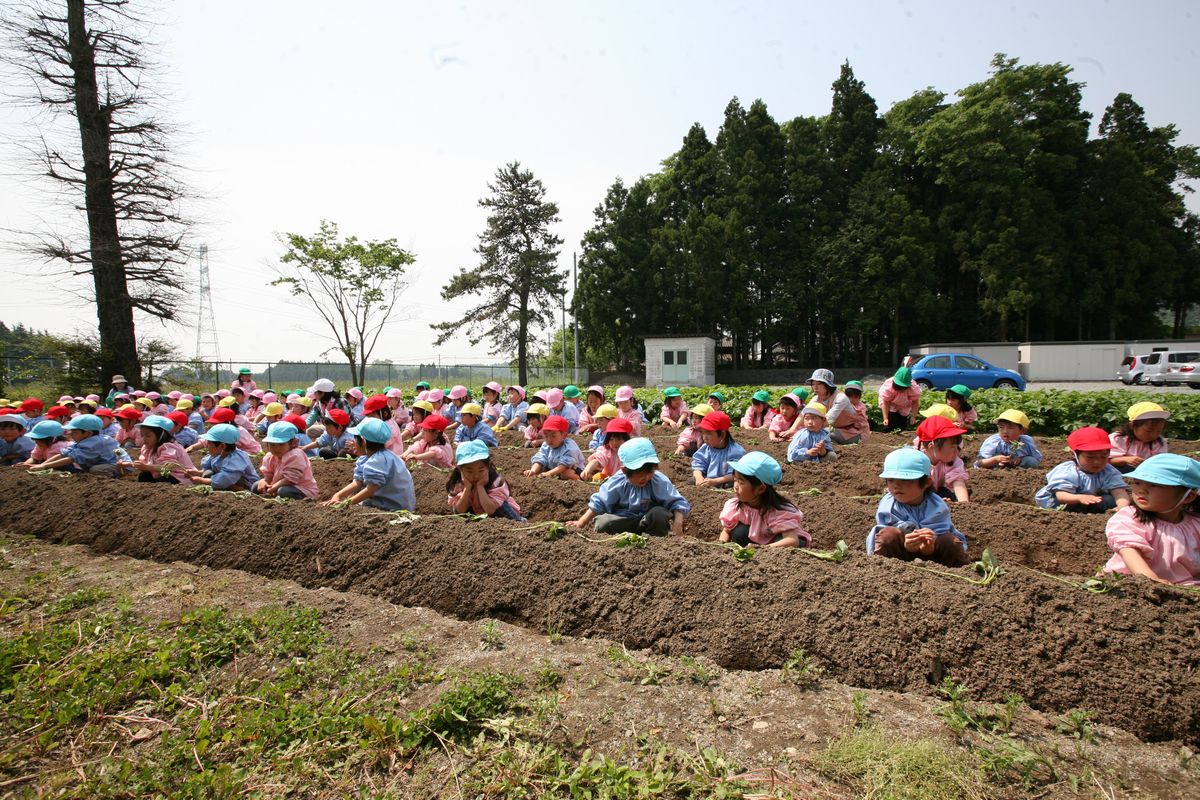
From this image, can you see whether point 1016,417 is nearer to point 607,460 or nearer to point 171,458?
point 607,460

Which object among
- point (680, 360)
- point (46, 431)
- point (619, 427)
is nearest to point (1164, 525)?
point (619, 427)

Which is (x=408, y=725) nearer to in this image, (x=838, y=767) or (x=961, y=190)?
(x=838, y=767)

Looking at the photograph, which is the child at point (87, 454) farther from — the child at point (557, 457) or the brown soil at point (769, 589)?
the child at point (557, 457)

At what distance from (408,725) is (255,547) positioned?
10.5 ft

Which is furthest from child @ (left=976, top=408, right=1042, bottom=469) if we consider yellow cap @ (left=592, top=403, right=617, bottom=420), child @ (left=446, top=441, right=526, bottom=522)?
child @ (left=446, top=441, right=526, bottom=522)

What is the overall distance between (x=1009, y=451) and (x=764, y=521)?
4.51 metres

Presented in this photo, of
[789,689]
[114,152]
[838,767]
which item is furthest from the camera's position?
[114,152]

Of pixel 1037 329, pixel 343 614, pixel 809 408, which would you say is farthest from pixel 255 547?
pixel 1037 329

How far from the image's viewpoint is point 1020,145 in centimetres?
3412

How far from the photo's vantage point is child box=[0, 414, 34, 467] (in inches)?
358

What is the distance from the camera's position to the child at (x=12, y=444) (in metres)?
9.10

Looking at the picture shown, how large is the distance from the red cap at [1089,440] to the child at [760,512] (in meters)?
2.74

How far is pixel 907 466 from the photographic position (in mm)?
3982

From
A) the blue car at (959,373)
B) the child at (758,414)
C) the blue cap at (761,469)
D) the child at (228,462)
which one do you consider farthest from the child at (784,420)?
the blue car at (959,373)
